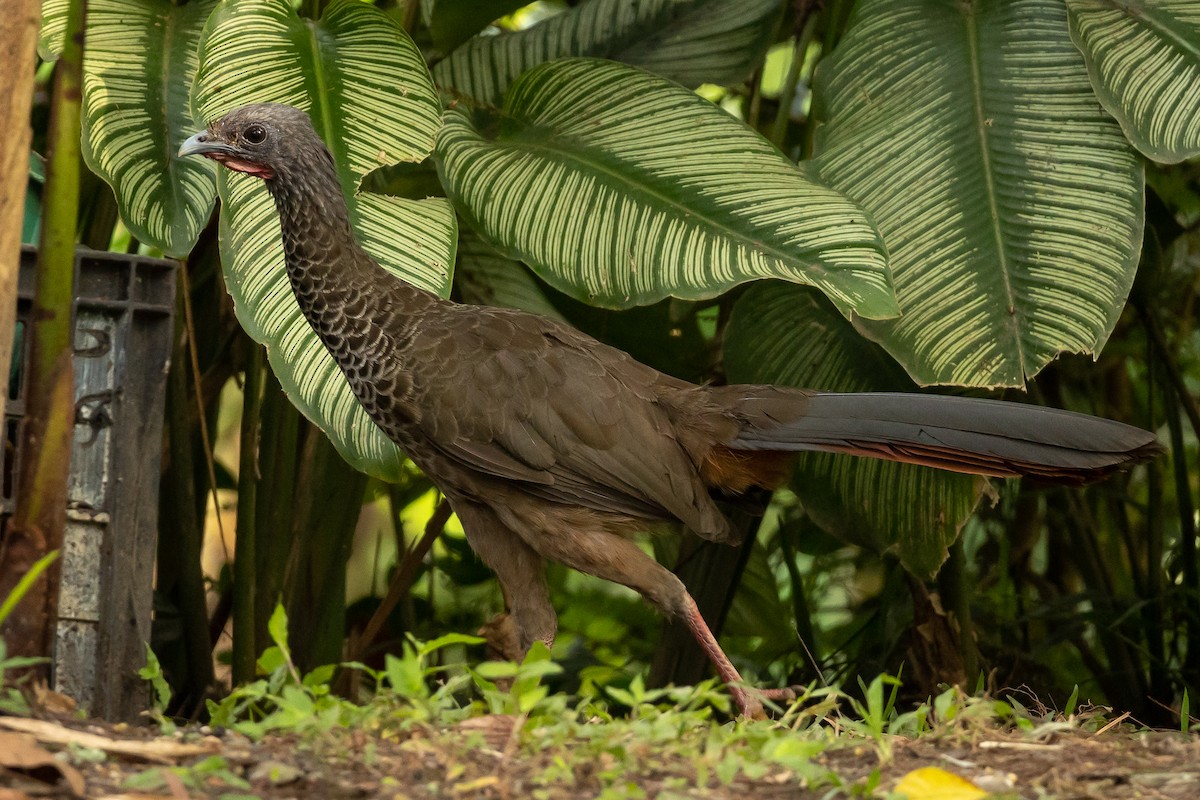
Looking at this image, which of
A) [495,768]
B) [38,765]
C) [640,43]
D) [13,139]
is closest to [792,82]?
[640,43]

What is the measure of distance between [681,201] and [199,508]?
82.8 inches

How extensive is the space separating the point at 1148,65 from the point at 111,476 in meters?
2.86

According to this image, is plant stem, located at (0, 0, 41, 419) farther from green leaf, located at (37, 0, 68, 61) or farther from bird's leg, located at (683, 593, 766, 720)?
bird's leg, located at (683, 593, 766, 720)

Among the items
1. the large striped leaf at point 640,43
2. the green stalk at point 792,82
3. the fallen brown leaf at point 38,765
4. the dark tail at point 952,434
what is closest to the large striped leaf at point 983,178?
the dark tail at point 952,434

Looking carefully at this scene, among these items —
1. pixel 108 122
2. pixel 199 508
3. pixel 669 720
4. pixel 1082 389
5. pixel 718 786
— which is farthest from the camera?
pixel 1082 389

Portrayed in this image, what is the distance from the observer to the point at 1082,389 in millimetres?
5406

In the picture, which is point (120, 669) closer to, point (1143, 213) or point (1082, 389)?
point (1143, 213)

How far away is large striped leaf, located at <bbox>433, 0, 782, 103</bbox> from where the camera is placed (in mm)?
4383

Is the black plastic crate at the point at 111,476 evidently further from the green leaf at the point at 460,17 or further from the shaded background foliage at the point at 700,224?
the green leaf at the point at 460,17

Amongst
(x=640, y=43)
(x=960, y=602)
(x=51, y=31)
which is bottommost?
(x=960, y=602)

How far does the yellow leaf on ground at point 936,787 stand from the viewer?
1.95 m

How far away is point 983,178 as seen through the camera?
11.5ft

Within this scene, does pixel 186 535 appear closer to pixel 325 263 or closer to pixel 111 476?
pixel 111 476

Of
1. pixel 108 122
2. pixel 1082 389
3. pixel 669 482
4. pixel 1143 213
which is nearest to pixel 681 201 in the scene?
pixel 669 482
